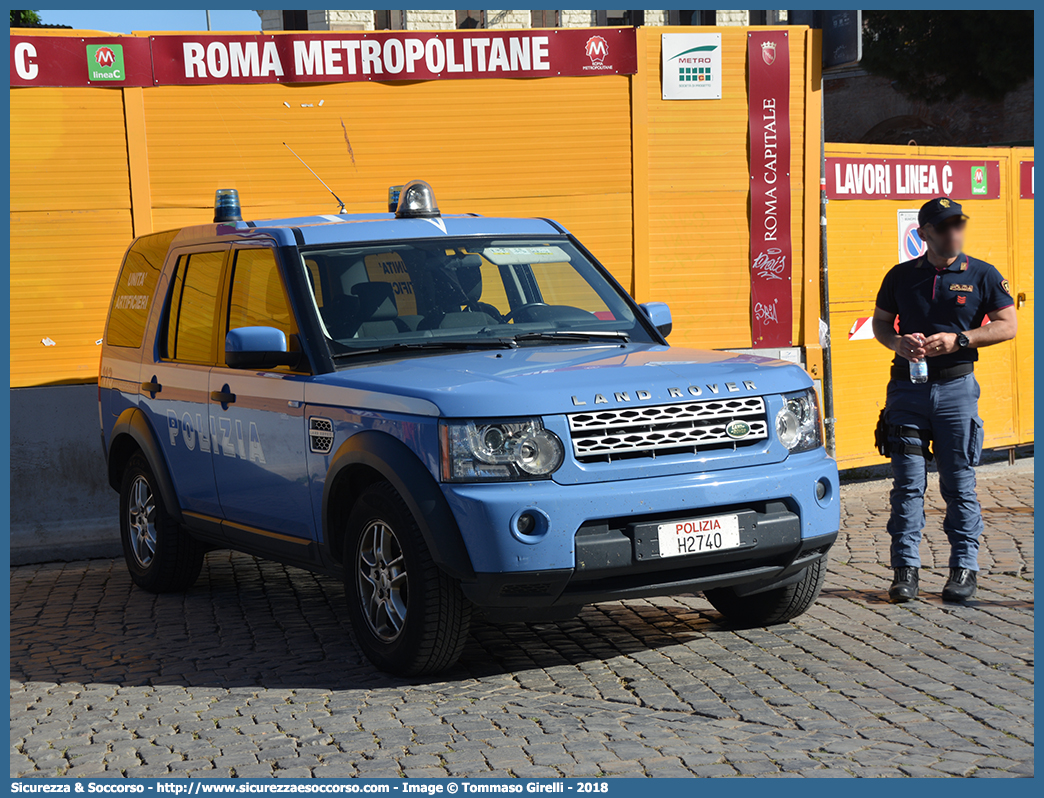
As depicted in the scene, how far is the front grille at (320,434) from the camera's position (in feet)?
18.1

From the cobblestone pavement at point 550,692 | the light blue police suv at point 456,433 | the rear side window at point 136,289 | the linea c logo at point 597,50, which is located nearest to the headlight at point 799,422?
the light blue police suv at point 456,433

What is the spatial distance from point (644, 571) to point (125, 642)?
2.87m

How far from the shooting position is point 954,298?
640cm

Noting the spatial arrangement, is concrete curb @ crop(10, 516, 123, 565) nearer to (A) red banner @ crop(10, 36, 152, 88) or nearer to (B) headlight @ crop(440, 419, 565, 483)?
(A) red banner @ crop(10, 36, 152, 88)

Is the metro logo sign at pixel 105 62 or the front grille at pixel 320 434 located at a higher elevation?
the metro logo sign at pixel 105 62

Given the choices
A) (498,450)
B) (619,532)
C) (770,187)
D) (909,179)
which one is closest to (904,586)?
(619,532)

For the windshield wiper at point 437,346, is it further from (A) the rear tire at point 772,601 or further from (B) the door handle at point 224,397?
(A) the rear tire at point 772,601

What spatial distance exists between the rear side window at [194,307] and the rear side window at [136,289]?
32cm

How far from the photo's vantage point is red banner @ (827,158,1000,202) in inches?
417

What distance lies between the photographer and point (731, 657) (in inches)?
216

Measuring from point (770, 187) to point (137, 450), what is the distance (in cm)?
546

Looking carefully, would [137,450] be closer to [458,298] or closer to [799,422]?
[458,298]

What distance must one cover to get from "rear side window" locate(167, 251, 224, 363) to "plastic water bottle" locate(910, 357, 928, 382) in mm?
3591

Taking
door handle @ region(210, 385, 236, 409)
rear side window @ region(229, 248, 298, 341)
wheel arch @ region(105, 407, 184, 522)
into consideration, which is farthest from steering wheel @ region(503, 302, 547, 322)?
wheel arch @ region(105, 407, 184, 522)
